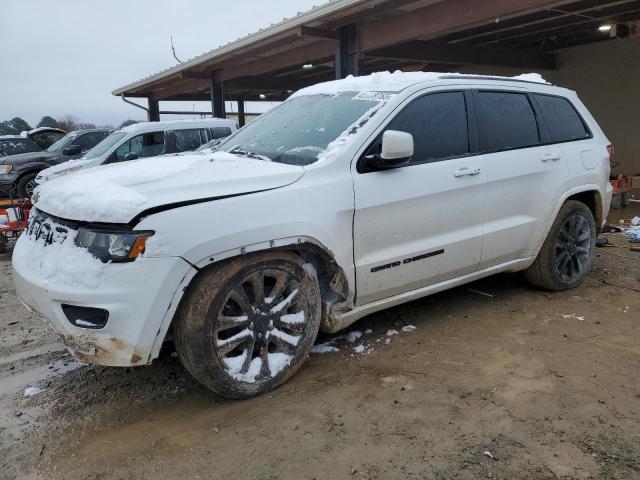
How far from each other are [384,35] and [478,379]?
7.51 metres

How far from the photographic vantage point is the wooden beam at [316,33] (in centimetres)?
928

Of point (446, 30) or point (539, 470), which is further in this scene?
point (446, 30)

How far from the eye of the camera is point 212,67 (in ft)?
47.5

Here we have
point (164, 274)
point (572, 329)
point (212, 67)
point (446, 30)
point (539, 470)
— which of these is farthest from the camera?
point (212, 67)

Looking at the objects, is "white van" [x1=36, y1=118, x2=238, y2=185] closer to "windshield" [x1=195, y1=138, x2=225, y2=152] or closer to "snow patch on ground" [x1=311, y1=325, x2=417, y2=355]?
"windshield" [x1=195, y1=138, x2=225, y2=152]

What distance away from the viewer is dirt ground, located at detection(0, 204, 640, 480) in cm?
249

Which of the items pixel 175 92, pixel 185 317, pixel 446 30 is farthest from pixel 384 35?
pixel 175 92

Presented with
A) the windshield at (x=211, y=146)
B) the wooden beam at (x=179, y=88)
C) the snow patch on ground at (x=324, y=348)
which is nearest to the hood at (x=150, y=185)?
the windshield at (x=211, y=146)

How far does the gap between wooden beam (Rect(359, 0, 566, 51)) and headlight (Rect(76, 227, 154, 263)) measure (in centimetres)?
659

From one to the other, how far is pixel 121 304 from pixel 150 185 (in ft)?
2.16

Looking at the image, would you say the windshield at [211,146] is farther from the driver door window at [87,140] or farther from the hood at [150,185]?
the driver door window at [87,140]

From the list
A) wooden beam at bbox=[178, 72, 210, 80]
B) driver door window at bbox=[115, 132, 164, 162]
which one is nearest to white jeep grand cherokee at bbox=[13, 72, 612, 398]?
driver door window at bbox=[115, 132, 164, 162]

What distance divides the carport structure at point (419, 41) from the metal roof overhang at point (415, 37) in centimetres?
2

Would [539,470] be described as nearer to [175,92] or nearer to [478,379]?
[478,379]
